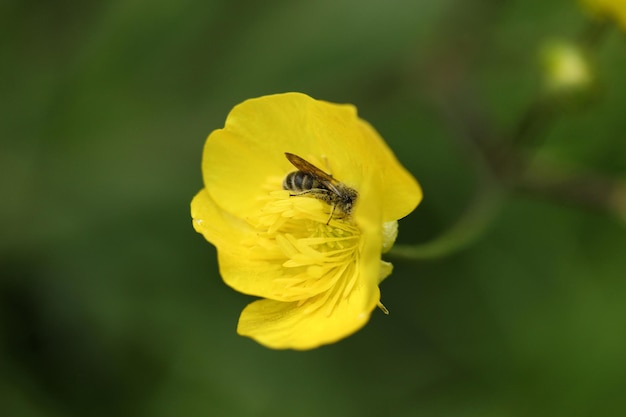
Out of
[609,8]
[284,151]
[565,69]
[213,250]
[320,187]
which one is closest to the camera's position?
[320,187]

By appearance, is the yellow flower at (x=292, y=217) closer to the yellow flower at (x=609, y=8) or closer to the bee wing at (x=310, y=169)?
the bee wing at (x=310, y=169)

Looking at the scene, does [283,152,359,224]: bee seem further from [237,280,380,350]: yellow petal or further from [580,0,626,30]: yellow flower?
[580,0,626,30]: yellow flower

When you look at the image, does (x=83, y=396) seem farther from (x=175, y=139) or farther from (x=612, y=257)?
(x=612, y=257)

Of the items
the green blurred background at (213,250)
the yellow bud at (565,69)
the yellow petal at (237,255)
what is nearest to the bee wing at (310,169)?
the yellow petal at (237,255)

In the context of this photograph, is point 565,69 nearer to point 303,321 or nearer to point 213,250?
point 303,321

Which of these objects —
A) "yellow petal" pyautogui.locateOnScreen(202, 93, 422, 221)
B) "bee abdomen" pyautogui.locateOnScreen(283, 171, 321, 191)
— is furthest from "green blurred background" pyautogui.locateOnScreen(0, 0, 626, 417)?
"bee abdomen" pyautogui.locateOnScreen(283, 171, 321, 191)

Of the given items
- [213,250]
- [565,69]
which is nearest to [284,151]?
[565,69]

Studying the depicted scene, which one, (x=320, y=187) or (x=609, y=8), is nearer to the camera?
(x=320, y=187)
